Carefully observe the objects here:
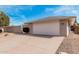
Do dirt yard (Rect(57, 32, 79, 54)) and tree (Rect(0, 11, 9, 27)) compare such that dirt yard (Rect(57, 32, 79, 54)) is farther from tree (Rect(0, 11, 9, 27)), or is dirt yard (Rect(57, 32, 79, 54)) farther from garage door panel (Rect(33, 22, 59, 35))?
tree (Rect(0, 11, 9, 27))

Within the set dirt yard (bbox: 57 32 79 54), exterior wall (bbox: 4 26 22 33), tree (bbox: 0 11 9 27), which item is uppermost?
tree (bbox: 0 11 9 27)

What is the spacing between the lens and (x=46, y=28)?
776cm

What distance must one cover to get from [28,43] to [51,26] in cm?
59

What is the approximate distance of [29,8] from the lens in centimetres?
766

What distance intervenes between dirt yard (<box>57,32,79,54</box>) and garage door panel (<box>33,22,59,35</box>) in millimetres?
268

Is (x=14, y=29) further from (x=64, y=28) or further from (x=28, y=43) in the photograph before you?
(x=64, y=28)

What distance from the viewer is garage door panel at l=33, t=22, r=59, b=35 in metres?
→ 7.72

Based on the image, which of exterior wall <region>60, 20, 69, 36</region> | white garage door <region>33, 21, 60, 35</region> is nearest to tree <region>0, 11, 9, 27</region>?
white garage door <region>33, 21, 60, 35</region>

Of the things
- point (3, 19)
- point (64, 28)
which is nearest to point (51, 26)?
point (64, 28)

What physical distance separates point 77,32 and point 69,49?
386 millimetres

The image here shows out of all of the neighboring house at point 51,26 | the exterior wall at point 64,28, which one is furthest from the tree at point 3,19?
the exterior wall at point 64,28

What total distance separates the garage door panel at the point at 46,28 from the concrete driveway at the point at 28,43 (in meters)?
0.11
